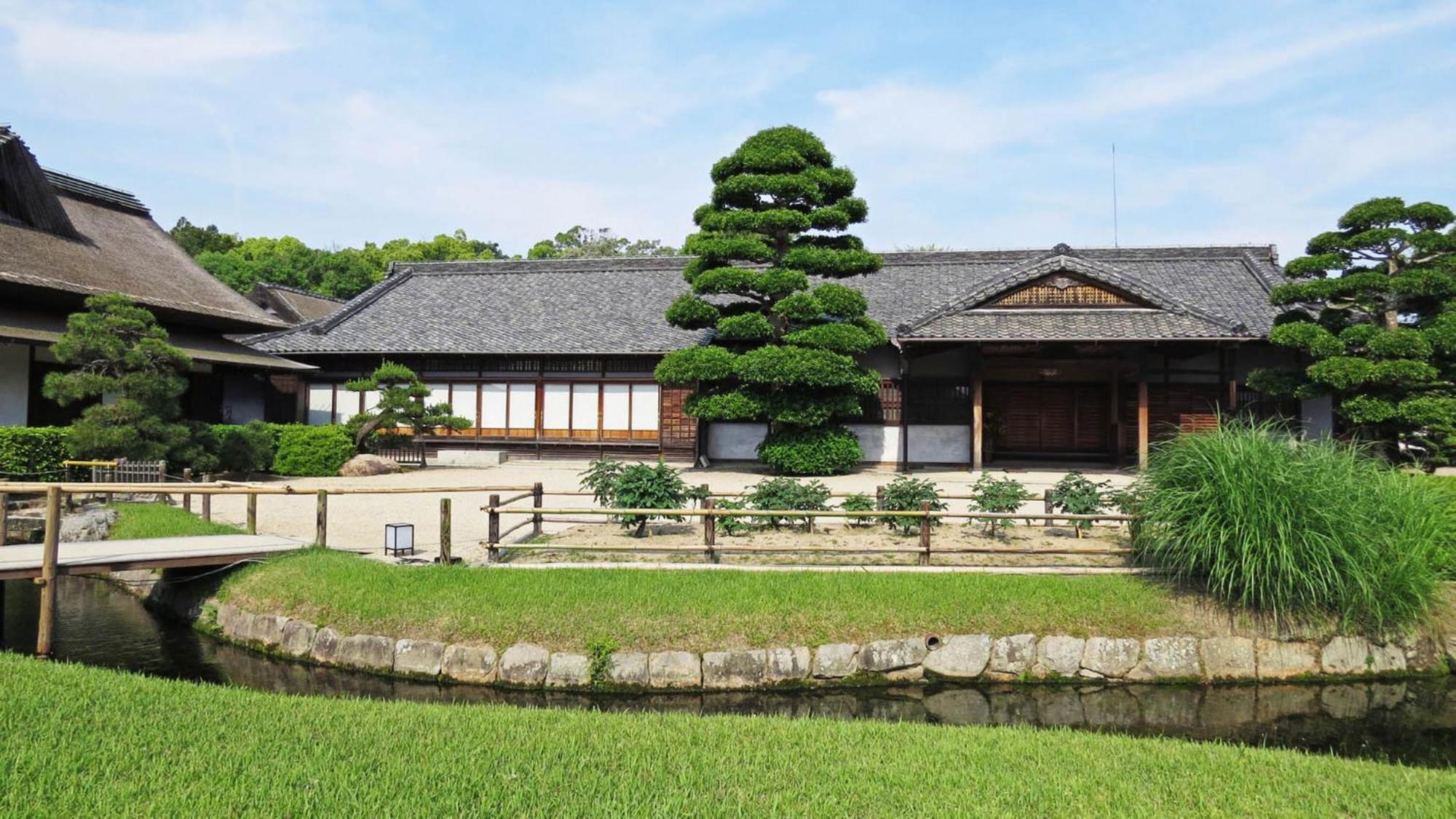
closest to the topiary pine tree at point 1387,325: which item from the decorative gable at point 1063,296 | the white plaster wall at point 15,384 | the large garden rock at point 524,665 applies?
the decorative gable at point 1063,296

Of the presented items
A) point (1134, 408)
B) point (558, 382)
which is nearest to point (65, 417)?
point (558, 382)

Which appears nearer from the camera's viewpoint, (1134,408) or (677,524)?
(677,524)

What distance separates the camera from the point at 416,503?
43.1 feet

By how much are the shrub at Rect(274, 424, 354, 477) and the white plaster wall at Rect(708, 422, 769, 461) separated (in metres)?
8.47

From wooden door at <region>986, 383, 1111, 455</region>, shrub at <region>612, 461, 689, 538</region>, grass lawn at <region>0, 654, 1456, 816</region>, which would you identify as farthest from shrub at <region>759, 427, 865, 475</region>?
grass lawn at <region>0, 654, 1456, 816</region>

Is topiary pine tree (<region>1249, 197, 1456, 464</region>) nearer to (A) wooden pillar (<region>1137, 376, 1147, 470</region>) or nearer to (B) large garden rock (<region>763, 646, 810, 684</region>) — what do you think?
(A) wooden pillar (<region>1137, 376, 1147, 470</region>)

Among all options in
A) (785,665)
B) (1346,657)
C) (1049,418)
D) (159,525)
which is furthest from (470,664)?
(1049,418)

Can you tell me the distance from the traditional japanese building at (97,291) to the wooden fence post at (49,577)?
930cm

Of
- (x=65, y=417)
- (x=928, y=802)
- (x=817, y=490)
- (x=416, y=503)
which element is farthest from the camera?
(x=65, y=417)

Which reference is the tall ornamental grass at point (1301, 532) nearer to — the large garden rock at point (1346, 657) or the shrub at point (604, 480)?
the large garden rock at point (1346, 657)

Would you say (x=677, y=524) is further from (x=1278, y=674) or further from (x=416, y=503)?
(x=1278, y=674)

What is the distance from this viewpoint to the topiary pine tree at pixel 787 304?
16.4 m

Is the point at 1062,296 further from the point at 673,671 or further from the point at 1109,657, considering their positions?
the point at 673,671

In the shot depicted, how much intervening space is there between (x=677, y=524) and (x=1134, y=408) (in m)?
12.9
